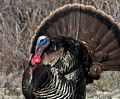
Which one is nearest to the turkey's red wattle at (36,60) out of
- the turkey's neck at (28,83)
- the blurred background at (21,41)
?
the turkey's neck at (28,83)

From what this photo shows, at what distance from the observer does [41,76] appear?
13.2ft

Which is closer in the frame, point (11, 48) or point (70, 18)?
point (70, 18)

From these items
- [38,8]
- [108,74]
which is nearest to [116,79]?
[108,74]

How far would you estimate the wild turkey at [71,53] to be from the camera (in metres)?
4.05

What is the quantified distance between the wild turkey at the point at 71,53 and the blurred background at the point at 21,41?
476 millimetres

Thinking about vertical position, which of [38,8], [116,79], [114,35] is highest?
[38,8]

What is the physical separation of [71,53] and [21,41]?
2199 mm

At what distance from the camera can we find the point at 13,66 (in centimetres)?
636

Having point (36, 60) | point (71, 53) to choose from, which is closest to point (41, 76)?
point (36, 60)

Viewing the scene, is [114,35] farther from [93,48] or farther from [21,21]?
[21,21]

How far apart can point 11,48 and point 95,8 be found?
1.44 metres

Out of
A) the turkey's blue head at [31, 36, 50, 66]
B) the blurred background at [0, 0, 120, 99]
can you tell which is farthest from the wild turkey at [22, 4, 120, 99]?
the blurred background at [0, 0, 120, 99]

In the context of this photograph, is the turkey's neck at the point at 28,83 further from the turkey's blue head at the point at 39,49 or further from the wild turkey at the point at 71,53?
the turkey's blue head at the point at 39,49

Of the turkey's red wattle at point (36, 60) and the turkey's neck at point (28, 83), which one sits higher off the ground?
the turkey's red wattle at point (36, 60)
